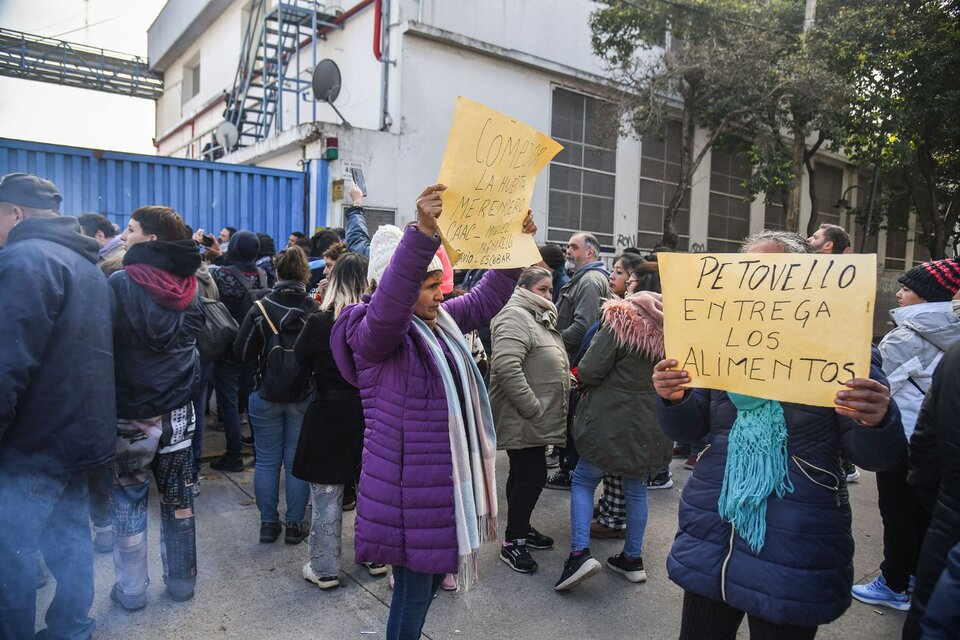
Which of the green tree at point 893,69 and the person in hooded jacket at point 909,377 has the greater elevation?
the green tree at point 893,69

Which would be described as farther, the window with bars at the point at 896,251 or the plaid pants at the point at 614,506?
the window with bars at the point at 896,251

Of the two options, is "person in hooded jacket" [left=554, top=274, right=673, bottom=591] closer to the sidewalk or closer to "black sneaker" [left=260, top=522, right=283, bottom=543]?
the sidewalk

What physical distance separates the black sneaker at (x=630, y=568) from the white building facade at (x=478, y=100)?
7556 mm

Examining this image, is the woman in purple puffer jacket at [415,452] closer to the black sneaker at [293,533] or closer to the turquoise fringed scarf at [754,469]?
the turquoise fringed scarf at [754,469]

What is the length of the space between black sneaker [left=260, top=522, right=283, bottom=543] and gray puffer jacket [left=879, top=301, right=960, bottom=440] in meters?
3.86

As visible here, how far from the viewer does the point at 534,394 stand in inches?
155

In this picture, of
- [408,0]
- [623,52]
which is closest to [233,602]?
[408,0]

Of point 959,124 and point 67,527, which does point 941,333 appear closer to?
point 67,527

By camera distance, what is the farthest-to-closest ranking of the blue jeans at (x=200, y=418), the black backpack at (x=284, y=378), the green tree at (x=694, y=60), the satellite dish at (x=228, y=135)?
the satellite dish at (x=228, y=135) < the green tree at (x=694, y=60) < the blue jeans at (x=200, y=418) < the black backpack at (x=284, y=378)

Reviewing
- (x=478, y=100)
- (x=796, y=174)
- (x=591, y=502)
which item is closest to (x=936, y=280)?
(x=591, y=502)

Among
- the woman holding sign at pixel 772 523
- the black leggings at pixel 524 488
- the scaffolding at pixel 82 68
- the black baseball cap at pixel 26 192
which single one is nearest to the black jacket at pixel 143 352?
the black baseball cap at pixel 26 192

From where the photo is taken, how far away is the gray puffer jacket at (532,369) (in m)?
3.91

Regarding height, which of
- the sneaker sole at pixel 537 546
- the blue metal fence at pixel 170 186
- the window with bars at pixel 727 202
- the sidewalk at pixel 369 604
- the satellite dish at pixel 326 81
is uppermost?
the satellite dish at pixel 326 81

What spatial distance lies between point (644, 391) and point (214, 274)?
4090mm
